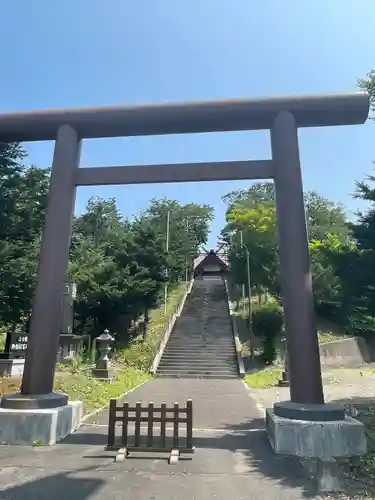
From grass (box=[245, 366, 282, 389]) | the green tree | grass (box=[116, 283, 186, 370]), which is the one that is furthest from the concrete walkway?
grass (box=[116, 283, 186, 370])

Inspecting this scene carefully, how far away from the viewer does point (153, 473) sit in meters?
5.33

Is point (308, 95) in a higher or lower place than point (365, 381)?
higher

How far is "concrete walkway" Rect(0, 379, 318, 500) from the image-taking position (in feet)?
15.2

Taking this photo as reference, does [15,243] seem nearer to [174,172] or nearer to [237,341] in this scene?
[174,172]

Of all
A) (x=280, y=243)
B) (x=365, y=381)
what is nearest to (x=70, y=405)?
(x=280, y=243)

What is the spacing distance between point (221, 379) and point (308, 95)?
570 inches

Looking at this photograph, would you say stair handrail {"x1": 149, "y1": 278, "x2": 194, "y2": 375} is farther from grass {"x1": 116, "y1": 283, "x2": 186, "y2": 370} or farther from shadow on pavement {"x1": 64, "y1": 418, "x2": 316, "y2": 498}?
shadow on pavement {"x1": 64, "y1": 418, "x2": 316, "y2": 498}

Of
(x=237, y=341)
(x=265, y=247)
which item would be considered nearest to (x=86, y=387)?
(x=237, y=341)

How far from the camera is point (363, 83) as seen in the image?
48.6ft

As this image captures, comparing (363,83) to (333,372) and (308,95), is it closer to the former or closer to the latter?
(308,95)

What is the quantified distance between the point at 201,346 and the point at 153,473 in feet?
60.7

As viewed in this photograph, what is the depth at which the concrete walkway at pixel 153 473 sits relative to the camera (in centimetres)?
462

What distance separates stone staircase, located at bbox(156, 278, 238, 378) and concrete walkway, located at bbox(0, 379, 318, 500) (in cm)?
1247

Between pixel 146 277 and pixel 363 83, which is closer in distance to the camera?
pixel 363 83
